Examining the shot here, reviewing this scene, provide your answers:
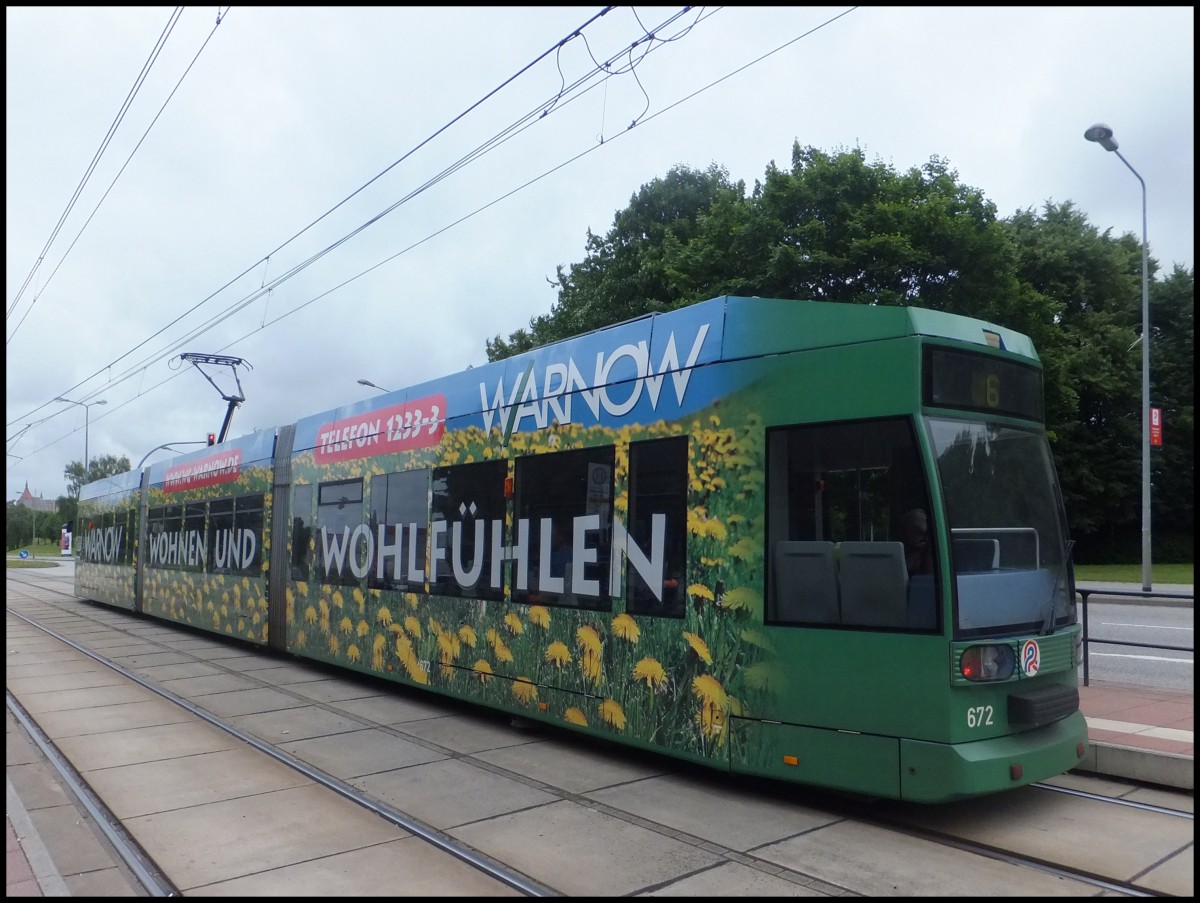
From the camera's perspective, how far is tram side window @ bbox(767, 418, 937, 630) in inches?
211

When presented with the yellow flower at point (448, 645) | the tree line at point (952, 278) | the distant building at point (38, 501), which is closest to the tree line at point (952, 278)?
the tree line at point (952, 278)

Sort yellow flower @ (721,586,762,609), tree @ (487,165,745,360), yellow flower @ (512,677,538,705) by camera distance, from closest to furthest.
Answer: yellow flower @ (721,586,762,609), yellow flower @ (512,677,538,705), tree @ (487,165,745,360)

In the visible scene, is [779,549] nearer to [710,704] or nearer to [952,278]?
[710,704]

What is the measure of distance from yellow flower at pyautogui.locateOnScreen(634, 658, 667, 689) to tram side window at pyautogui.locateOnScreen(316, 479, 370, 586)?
5.00m

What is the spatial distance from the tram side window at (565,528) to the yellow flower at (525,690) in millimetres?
710

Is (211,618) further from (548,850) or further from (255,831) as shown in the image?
(548,850)

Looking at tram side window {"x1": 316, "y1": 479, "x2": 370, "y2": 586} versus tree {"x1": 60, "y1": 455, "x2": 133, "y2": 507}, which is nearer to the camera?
tram side window {"x1": 316, "y1": 479, "x2": 370, "y2": 586}

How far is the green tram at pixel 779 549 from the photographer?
5.33 m

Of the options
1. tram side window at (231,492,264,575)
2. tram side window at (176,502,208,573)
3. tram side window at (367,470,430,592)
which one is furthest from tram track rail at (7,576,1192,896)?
tram side window at (176,502,208,573)

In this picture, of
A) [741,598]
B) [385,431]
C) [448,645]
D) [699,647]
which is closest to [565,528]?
[699,647]

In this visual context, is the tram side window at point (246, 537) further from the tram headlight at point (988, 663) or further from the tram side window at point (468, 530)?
the tram headlight at point (988, 663)

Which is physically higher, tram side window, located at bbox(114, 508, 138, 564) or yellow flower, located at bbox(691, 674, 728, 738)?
tram side window, located at bbox(114, 508, 138, 564)

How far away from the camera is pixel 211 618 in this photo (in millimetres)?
15898

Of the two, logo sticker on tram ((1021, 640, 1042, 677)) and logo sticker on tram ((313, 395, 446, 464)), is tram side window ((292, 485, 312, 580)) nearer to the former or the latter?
logo sticker on tram ((313, 395, 446, 464))
